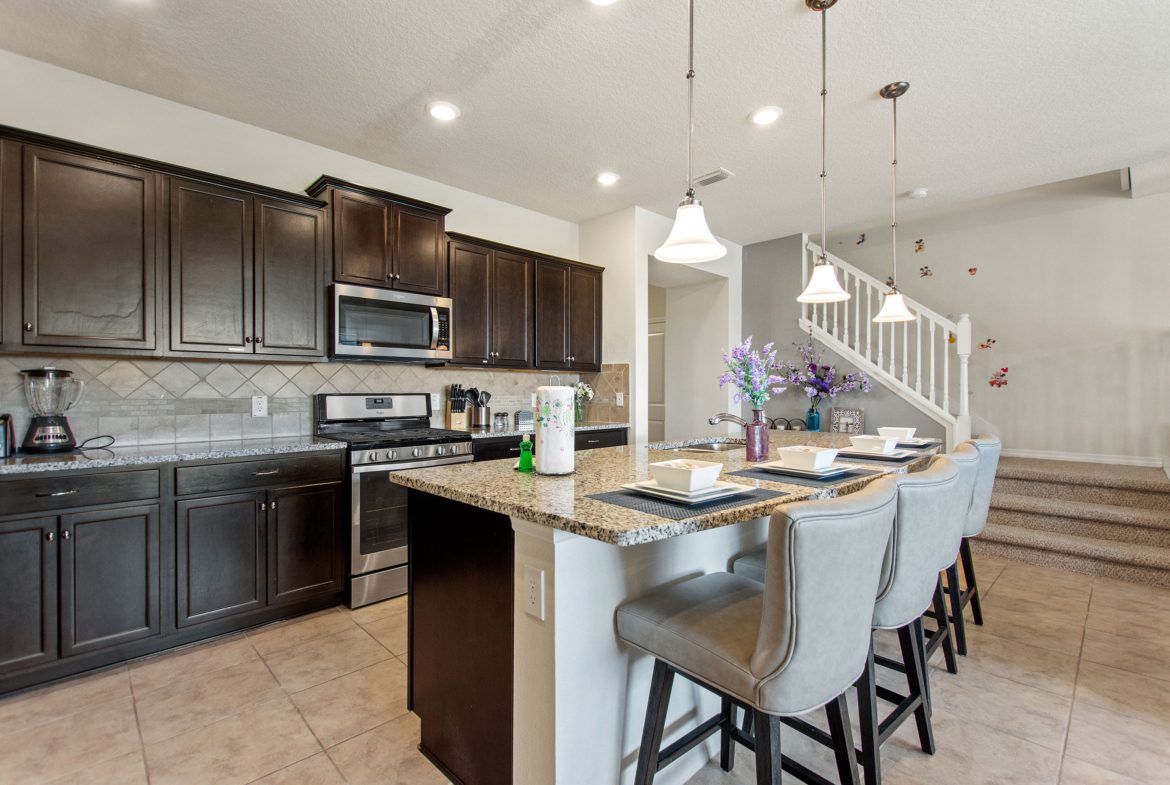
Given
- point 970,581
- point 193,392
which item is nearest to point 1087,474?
point 970,581

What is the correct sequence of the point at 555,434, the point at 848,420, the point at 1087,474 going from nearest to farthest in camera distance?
the point at 555,434
the point at 1087,474
the point at 848,420

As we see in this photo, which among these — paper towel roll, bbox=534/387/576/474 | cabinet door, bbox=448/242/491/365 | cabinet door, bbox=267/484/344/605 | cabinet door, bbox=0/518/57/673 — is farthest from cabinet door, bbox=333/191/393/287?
paper towel roll, bbox=534/387/576/474

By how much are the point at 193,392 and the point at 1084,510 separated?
5.81 meters

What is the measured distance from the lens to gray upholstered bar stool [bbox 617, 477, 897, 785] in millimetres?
1004

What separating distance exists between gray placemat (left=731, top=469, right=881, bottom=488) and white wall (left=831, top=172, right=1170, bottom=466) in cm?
420

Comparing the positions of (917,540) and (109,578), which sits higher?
(917,540)

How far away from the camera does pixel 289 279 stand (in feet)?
9.66

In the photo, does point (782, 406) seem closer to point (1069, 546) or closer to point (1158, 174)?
point (1069, 546)

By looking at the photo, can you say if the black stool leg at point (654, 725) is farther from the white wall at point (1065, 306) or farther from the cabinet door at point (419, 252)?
the white wall at point (1065, 306)

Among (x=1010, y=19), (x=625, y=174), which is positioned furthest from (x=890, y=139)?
(x=625, y=174)

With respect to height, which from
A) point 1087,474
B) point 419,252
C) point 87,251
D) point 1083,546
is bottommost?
point 1083,546

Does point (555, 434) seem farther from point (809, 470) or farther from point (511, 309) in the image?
point (511, 309)

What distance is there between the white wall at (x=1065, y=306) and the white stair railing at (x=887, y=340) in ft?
1.29

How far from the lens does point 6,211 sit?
2193mm
